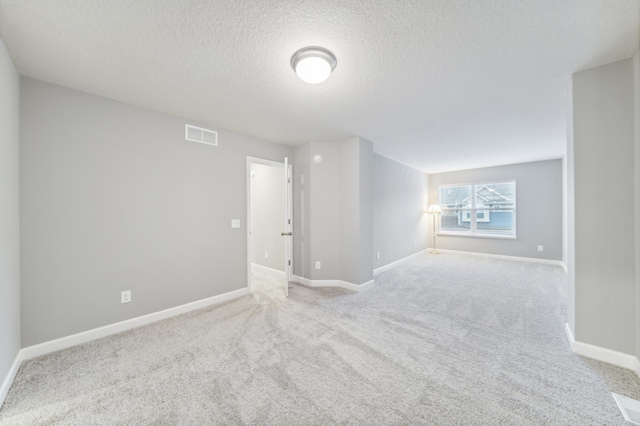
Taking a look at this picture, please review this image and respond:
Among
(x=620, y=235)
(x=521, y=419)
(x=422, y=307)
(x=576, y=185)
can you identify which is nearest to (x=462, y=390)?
(x=521, y=419)

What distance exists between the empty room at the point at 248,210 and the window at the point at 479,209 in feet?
9.88

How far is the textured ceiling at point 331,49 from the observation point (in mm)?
1496

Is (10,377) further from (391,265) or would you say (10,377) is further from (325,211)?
(391,265)

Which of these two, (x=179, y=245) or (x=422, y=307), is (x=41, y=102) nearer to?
(x=179, y=245)

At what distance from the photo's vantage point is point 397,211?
5941 mm

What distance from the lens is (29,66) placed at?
2.01m

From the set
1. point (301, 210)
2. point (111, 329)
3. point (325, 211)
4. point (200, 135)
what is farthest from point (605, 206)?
point (111, 329)

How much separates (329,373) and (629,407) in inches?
77.2

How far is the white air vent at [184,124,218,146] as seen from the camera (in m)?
3.16

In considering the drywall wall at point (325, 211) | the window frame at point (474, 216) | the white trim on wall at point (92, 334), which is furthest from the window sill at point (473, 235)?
the white trim on wall at point (92, 334)

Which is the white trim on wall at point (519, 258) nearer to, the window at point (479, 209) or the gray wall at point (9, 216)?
the window at point (479, 209)

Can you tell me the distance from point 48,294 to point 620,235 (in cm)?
501

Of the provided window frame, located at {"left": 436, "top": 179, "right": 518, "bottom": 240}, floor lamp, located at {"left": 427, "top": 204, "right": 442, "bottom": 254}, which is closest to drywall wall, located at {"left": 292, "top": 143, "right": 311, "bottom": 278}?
floor lamp, located at {"left": 427, "top": 204, "right": 442, "bottom": 254}

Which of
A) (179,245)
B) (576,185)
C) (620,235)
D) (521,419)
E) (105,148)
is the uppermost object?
(105,148)
